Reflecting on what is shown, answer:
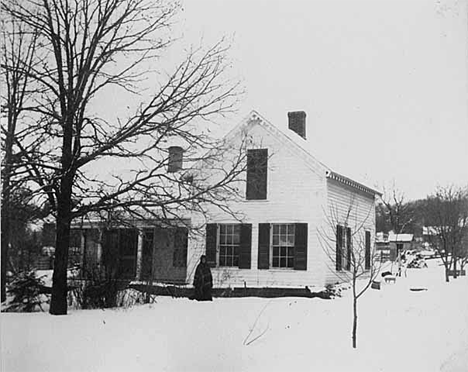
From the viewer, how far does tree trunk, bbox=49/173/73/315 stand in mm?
2354

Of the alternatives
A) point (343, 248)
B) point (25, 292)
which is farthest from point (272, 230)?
point (25, 292)

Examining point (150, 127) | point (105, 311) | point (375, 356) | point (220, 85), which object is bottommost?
point (375, 356)

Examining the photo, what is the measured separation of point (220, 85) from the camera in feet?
8.45

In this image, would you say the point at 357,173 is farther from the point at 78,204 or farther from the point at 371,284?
the point at 78,204

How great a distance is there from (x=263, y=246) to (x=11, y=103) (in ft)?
4.08

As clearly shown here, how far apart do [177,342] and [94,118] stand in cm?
105

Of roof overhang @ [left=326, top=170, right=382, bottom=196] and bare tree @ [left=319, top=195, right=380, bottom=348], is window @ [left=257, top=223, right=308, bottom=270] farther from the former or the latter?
roof overhang @ [left=326, top=170, right=382, bottom=196]

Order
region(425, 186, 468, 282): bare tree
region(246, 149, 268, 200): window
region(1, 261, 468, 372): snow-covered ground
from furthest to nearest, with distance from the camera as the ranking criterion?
region(425, 186, 468, 282): bare tree → region(246, 149, 268, 200): window → region(1, 261, 468, 372): snow-covered ground

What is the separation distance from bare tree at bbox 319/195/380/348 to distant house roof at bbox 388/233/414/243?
88 mm

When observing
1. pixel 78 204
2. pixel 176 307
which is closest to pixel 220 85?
pixel 78 204

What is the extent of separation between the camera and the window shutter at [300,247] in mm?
2361

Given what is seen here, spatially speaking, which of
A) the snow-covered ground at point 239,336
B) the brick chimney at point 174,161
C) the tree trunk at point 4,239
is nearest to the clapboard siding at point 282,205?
the snow-covered ground at point 239,336

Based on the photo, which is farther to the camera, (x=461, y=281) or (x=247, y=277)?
(x=461, y=281)

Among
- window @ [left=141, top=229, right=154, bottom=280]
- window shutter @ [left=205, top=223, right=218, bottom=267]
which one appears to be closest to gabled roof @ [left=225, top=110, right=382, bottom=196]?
window shutter @ [left=205, top=223, right=218, bottom=267]
